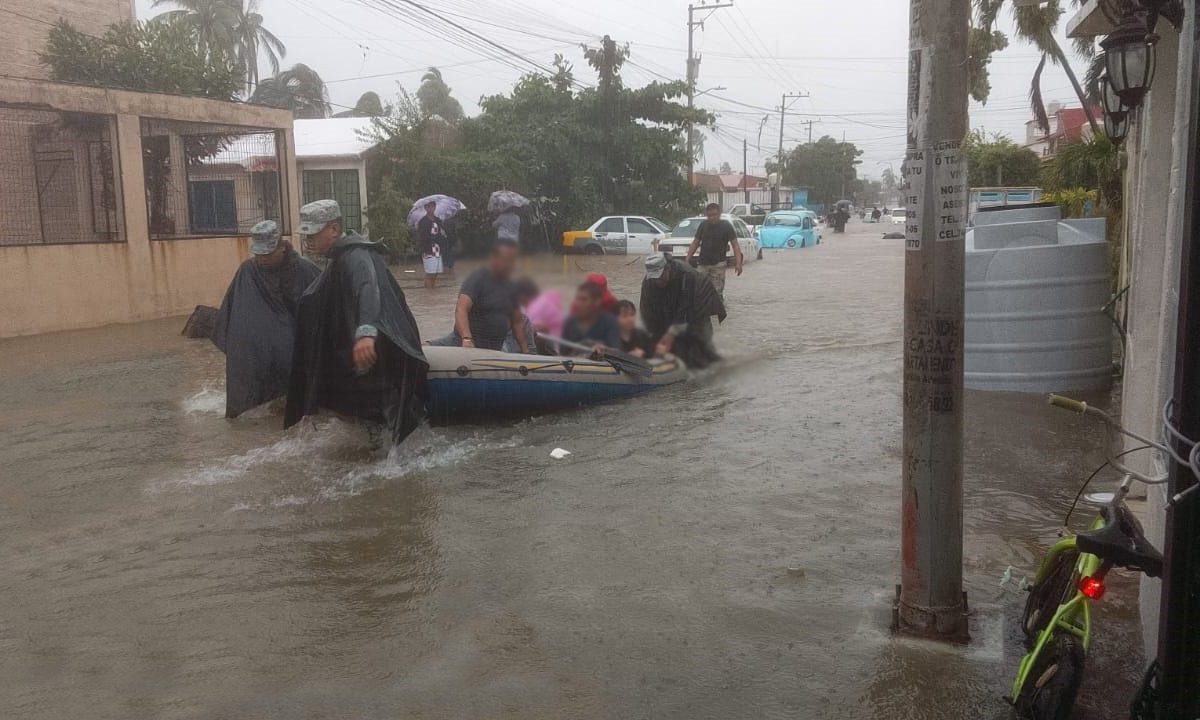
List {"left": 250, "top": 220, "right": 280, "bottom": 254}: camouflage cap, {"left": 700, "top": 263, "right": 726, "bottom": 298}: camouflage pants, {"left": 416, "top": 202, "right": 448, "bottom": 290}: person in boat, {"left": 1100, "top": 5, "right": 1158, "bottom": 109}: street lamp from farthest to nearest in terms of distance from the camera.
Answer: {"left": 416, "top": 202, "right": 448, "bottom": 290}: person in boat < {"left": 700, "top": 263, "right": 726, "bottom": 298}: camouflage pants < {"left": 250, "top": 220, "right": 280, "bottom": 254}: camouflage cap < {"left": 1100, "top": 5, "right": 1158, "bottom": 109}: street lamp

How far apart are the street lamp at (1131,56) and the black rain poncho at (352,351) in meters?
4.23

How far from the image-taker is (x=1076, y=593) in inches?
134

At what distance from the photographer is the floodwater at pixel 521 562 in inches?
149

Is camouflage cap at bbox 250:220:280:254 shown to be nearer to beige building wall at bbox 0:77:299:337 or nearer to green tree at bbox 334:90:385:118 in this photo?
beige building wall at bbox 0:77:299:337

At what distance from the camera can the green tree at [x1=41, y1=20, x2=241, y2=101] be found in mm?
19359

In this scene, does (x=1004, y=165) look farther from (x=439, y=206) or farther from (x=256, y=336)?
(x=256, y=336)

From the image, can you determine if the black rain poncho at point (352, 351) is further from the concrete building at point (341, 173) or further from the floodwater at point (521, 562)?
the concrete building at point (341, 173)

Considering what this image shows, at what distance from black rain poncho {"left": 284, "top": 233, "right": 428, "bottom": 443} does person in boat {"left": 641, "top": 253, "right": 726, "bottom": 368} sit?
1.68m

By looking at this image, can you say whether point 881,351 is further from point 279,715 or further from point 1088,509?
point 279,715

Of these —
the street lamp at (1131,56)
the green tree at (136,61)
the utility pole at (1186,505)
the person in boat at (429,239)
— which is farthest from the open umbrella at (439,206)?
the utility pole at (1186,505)

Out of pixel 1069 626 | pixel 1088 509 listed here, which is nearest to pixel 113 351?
pixel 1088 509

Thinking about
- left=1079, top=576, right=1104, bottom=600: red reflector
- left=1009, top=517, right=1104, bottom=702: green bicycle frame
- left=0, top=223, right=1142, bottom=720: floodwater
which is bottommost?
left=0, top=223, right=1142, bottom=720: floodwater

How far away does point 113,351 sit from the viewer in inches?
486

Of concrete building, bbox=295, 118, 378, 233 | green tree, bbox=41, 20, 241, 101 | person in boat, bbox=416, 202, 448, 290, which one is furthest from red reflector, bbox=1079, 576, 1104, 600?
concrete building, bbox=295, 118, 378, 233
